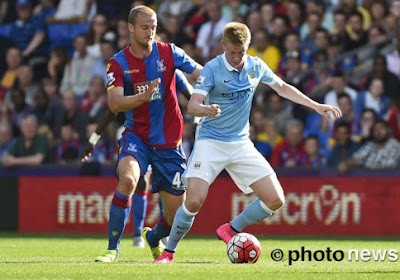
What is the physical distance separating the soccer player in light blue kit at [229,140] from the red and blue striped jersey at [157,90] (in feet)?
1.54

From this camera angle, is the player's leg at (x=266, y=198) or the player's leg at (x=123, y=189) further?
the player's leg at (x=266, y=198)

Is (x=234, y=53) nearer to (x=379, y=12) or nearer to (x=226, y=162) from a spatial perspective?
(x=226, y=162)

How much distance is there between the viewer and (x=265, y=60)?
16.9 meters

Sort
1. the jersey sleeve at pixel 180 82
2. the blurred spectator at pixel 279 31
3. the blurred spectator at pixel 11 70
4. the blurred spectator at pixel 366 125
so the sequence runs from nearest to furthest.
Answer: the jersey sleeve at pixel 180 82
the blurred spectator at pixel 366 125
the blurred spectator at pixel 279 31
the blurred spectator at pixel 11 70

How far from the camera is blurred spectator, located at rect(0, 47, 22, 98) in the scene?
18.9m

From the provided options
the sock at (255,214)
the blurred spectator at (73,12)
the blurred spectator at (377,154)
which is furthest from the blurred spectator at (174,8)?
the sock at (255,214)

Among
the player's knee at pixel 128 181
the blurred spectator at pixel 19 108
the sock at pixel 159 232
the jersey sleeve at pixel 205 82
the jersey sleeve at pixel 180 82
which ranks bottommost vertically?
the sock at pixel 159 232

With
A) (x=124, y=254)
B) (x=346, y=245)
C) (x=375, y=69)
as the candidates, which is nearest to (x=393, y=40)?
(x=375, y=69)

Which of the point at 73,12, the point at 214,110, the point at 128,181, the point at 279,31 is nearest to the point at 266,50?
the point at 279,31

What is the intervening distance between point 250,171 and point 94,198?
6672 mm

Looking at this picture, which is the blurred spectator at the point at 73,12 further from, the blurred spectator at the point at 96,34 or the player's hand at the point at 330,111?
the player's hand at the point at 330,111

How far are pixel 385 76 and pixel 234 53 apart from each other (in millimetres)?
7364

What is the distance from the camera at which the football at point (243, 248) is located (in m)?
9.07

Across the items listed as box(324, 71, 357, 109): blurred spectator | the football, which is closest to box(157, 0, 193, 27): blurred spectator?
box(324, 71, 357, 109): blurred spectator
